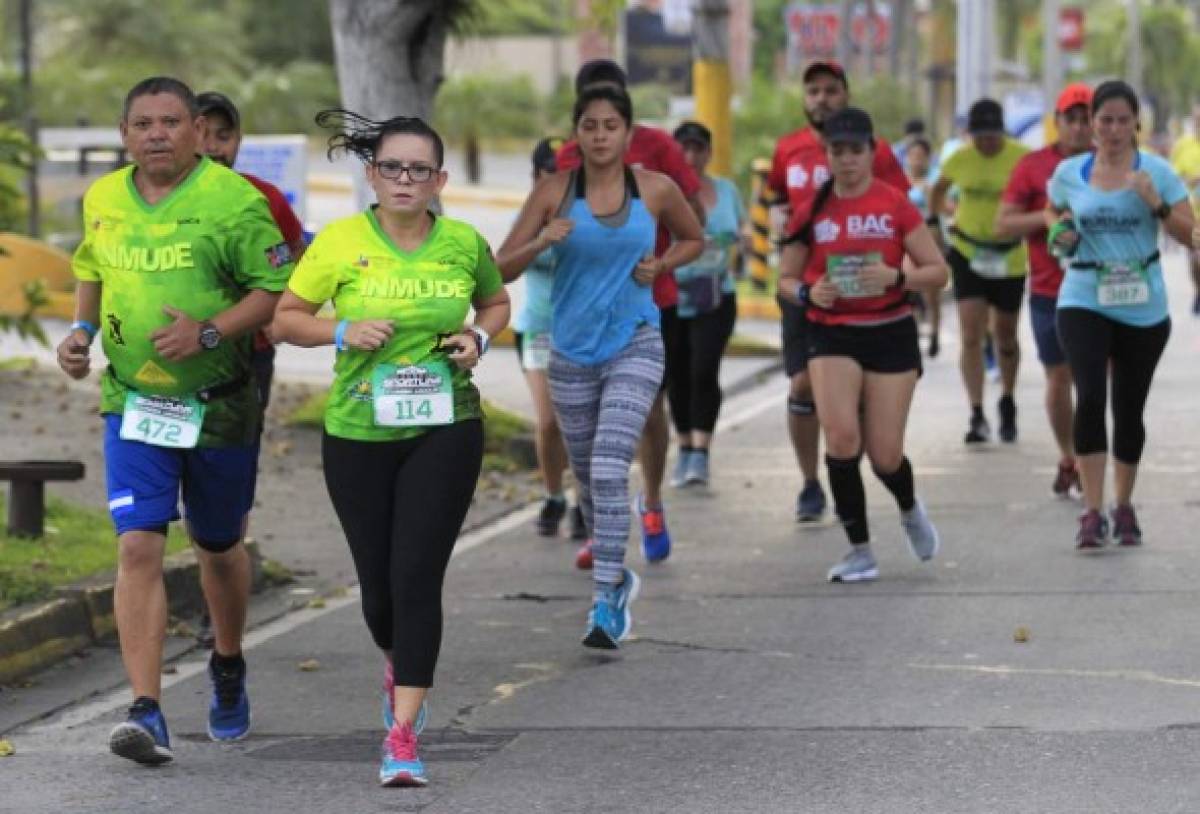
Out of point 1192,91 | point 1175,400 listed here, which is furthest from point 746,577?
point 1192,91

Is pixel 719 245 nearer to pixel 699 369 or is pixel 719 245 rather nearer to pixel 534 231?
pixel 699 369

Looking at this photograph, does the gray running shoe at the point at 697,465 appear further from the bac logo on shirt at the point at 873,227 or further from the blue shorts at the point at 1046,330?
the bac logo on shirt at the point at 873,227

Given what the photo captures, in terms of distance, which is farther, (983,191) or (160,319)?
(983,191)

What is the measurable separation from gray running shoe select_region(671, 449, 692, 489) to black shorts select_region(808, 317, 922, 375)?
144 inches

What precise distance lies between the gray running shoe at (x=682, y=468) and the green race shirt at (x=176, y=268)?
22.2 feet

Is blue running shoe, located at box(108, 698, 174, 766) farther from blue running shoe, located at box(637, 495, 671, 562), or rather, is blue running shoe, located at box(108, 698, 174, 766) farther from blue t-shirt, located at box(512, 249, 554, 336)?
blue t-shirt, located at box(512, 249, 554, 336)

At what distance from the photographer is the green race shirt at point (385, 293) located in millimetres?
7438

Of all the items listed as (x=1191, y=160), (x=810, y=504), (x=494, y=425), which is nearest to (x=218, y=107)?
(x=810, y=504)

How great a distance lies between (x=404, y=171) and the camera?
7496 mm

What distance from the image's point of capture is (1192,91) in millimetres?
121438

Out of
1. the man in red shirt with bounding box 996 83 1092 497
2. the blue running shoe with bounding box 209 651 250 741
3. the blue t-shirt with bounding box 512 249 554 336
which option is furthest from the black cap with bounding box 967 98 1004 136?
the blue running shoe with bounding box 209 651 250 741

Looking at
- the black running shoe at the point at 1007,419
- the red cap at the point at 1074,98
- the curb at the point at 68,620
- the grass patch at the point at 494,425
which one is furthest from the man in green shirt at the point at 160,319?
the black running shoe at the point at 1007,419

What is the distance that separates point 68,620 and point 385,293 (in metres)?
2.90

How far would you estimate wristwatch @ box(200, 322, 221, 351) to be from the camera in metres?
7.77
